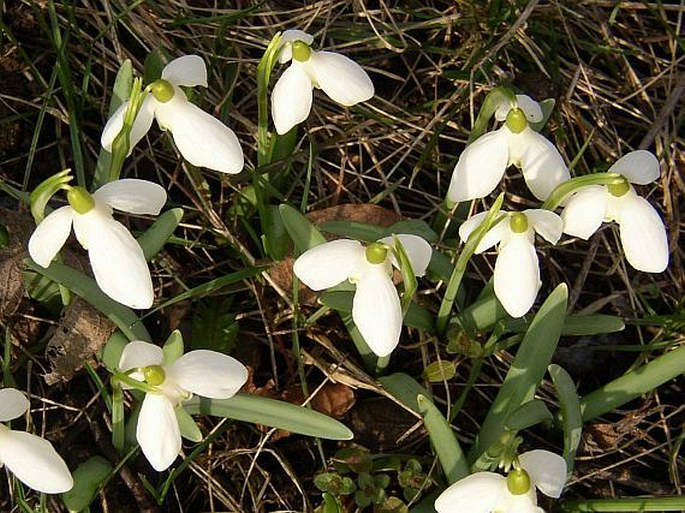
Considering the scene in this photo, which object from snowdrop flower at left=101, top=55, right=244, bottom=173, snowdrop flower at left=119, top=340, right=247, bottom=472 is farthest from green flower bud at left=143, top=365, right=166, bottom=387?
snowdrop flower at left=101, top=55, right=244, bottom=173

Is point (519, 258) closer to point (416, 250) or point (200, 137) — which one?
point (416, 250)

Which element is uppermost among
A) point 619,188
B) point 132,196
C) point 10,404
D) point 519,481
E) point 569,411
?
point 132,196

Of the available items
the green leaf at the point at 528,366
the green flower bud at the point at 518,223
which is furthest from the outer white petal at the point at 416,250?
the green leaf at the point at 528,366

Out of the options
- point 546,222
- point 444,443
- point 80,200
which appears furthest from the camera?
point 444,443

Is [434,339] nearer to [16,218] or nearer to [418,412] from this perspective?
[418,412]

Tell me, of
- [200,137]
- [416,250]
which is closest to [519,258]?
[416,250]

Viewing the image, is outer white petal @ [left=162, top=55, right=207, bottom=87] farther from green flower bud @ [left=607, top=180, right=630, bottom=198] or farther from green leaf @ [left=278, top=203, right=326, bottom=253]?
green flower bud @ [left=607, top=180, right=630, bottom=198]

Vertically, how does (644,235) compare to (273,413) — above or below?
above

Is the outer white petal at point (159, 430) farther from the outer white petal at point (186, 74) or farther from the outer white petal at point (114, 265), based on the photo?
the outer white petal at point (186, 74)
